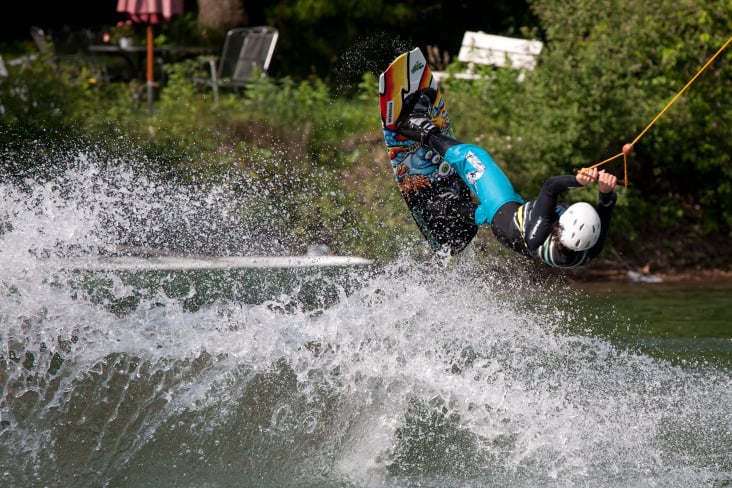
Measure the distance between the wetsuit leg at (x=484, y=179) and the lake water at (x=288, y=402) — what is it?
27.3 inches

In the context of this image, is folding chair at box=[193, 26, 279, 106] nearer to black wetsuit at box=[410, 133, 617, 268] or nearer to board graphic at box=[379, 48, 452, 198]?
board graphic at box=[379, 48, 452, 198]

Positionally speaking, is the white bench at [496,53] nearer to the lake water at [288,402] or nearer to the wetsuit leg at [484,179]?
the wetsuit leg at [484,179]

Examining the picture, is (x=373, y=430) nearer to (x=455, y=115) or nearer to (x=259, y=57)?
(x=455, y=115)

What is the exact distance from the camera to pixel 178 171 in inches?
372

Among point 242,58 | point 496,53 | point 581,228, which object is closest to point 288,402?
point 581,228

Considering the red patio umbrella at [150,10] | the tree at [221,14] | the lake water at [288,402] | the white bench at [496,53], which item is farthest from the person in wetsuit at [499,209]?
the tree at [221,14]

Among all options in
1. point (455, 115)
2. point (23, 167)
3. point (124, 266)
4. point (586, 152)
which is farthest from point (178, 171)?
point (586, 152)

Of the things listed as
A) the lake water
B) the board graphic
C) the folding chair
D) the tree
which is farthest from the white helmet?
the tree

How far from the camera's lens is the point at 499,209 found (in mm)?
5465

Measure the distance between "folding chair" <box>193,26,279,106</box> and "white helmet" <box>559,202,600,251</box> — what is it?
693 centimetres

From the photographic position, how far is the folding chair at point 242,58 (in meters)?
11.6

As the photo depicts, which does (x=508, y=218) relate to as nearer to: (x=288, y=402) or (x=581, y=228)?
(x=581, y=228)

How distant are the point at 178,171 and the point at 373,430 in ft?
16.1

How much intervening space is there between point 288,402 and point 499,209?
1.48 metres
